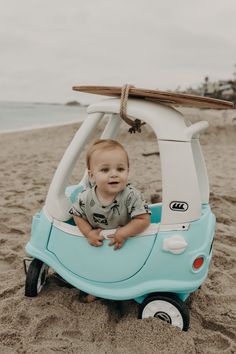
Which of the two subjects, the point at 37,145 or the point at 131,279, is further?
the point at 37,145

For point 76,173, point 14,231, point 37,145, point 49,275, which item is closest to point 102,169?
point 49,275

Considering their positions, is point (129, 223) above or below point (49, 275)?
above

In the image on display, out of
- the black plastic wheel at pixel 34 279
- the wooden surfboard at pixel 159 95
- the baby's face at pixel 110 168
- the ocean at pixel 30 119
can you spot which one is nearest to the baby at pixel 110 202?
the baby's face at pixel 110 168

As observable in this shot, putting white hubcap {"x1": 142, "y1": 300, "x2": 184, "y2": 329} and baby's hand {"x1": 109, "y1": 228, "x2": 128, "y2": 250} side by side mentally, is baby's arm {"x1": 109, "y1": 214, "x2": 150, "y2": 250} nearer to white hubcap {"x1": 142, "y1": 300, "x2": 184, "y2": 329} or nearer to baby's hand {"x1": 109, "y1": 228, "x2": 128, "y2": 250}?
baby's hand {"x1": 109, "y1": 228, "x2": 128, "y2": 250}

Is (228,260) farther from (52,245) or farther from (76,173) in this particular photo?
(76,173)

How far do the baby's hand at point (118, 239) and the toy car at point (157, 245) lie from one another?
0.03 metres

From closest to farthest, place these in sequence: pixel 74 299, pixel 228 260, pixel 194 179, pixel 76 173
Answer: pixel 194 179 < pixel 74 299 < pixel 228 260 < pixel 76 173

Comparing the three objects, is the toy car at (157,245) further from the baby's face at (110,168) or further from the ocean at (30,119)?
the ocean at (30,119)

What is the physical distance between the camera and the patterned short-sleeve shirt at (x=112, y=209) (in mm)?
2111

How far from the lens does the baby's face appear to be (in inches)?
80.8

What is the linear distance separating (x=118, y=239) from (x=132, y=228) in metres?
0.10

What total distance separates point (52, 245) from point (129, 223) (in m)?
0.50

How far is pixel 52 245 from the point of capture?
2299 mm

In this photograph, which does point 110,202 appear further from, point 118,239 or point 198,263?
point 198,263
